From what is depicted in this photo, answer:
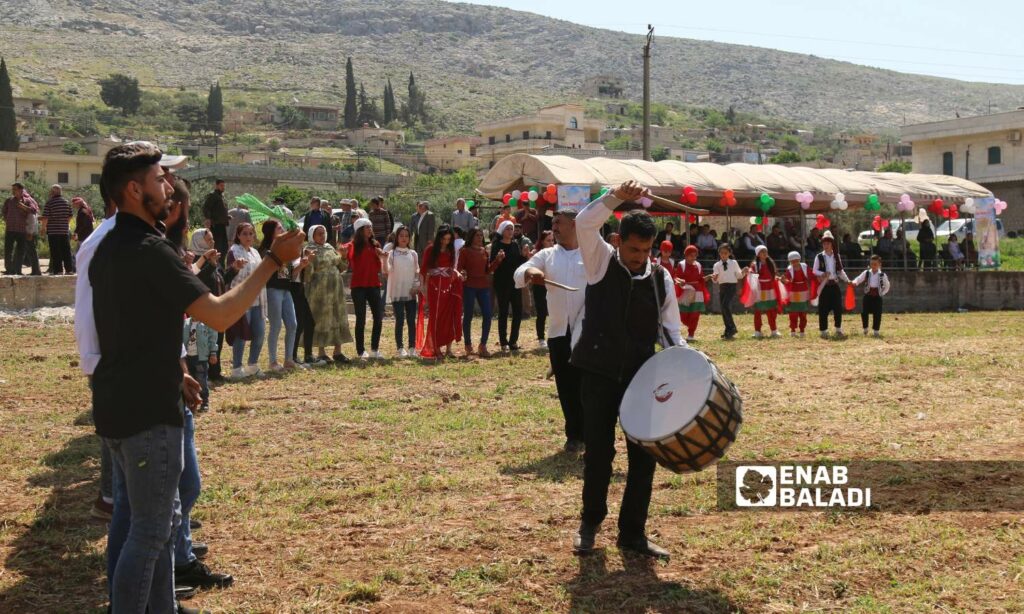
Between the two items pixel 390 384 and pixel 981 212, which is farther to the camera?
pixel 981 212

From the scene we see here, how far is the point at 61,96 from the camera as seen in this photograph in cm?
15100

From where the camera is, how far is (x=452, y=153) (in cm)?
13112

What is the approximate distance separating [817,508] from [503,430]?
3.34 meters

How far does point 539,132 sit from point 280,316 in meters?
116

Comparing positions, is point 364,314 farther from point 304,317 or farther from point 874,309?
point 874,309

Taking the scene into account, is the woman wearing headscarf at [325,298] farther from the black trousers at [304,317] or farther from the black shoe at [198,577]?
the black shoe at [198,577]

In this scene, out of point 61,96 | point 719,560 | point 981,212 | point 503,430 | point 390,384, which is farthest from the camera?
point 61,96

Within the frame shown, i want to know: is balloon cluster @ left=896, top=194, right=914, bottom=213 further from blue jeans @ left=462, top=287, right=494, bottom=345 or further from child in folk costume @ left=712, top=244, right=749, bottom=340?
blue jeans @ left=462, top=287, right=494, bottom=345

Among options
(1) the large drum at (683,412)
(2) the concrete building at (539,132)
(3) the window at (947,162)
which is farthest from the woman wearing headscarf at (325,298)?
(2) the concrete building at (539,132)

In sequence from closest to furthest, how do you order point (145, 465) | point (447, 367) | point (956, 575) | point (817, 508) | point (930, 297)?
point (145, 465) → point (956, 575) → point (817, 508) → point (447, 367) → point (930, 297)

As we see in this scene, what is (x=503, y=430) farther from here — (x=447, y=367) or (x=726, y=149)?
(x=726, y=149)

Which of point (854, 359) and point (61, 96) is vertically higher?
point (61, 96)

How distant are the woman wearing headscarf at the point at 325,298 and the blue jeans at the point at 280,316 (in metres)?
0.68

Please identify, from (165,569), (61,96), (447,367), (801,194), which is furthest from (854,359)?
(61,96)
